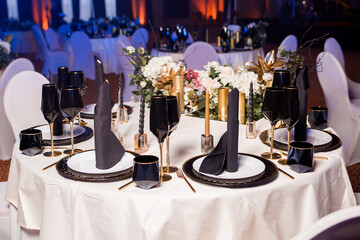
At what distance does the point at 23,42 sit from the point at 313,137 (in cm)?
920

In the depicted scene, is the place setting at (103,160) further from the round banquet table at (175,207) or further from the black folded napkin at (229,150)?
the black folded napkin at (229,150)

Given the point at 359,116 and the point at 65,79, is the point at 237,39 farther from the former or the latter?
the point at 65,79

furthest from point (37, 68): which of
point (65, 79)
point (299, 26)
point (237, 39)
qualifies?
point (65, 79)

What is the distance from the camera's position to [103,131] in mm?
1624

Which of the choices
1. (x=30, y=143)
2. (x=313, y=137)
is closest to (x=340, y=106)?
(x=313, y=137)

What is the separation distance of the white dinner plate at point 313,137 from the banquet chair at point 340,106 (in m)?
1.43

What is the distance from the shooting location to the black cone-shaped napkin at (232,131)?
1.54m

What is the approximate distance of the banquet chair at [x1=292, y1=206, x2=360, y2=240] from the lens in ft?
3.12

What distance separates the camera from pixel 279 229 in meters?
→ 1.56

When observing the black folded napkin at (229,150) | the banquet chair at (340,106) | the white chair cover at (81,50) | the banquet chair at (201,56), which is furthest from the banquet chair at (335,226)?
the white chair cover at (81,50)

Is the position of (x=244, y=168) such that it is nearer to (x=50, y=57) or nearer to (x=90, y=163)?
(x=90, y=163)

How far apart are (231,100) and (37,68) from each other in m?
9.35

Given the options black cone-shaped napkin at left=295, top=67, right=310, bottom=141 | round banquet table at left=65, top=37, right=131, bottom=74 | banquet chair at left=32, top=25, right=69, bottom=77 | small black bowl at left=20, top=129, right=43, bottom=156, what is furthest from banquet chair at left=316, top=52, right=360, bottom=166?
round banquet table at left=65, top=37, right=131, bottom=74

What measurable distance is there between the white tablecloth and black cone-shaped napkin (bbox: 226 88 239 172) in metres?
9.16
